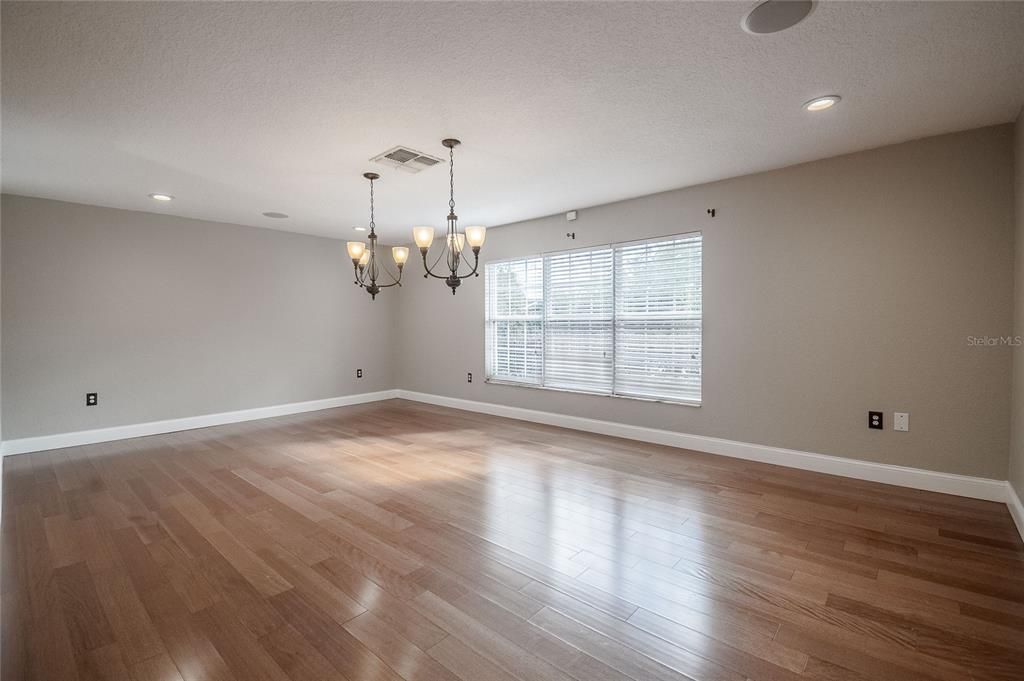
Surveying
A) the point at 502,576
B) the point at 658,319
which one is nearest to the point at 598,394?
the point at 658,319

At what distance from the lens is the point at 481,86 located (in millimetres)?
2348

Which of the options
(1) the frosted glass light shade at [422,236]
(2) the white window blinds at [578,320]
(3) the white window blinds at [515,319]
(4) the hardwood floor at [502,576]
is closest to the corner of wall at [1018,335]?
(4) the hardwood floor at [502,576]

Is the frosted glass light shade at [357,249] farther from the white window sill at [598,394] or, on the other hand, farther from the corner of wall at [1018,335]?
the corner of wall at [1018,335]

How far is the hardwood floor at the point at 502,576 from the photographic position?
5.16 ft

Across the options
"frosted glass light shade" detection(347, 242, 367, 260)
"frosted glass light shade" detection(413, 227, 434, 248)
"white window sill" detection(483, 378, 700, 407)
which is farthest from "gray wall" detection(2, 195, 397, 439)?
"frosted glass light shade" detection(413, 227, 434, 248)

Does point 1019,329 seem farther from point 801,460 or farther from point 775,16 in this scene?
point 775,16

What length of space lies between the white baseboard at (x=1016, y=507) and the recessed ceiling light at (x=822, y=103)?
247 centimetres

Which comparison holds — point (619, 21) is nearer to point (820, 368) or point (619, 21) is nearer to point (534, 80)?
point (534, 80)

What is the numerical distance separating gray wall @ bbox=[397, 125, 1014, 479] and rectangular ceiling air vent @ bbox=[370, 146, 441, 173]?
7.08 feet

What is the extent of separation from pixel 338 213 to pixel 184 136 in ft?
7.01

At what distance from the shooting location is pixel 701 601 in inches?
74.3
